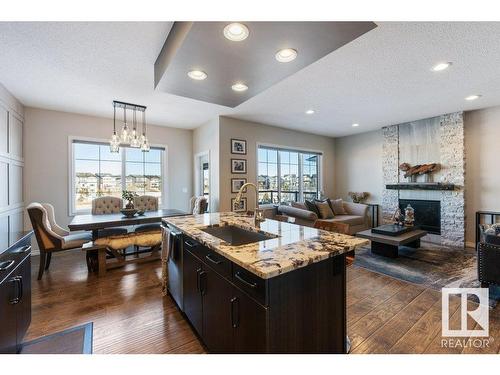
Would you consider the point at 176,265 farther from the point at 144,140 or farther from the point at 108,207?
the point at 108,207

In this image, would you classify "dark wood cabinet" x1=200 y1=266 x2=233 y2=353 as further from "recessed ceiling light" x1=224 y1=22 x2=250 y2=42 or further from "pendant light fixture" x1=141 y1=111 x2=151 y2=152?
"pendant light fixture" x1=141 y1=111 x2=151 y2=152

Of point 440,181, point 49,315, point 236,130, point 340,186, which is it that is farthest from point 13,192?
point 440,181

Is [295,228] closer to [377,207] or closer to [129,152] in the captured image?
[129,152]

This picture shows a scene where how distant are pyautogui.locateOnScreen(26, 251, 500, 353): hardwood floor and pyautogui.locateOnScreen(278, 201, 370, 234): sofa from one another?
1.56 m

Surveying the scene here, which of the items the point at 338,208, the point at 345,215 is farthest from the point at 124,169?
the point at 345,215

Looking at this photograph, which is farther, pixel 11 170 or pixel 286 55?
pixel 11 170

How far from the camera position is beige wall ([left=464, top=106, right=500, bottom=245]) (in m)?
4.11

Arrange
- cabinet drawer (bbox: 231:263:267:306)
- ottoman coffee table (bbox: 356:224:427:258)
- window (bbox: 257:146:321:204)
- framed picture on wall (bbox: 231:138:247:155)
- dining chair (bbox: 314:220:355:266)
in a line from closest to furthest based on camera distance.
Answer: cabinet drawer (bbox: 231:263:267:306), dining chair (bbox: 314:220:355:266), ottoman coffee table (bbox: 356:224:427:258), framed picture on wall (bbox: 231:138:247:155), window (bbox: 257:146:321:204)

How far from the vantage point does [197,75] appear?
2.06 meters

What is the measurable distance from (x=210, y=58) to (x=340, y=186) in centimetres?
601

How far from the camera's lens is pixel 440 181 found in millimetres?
4707

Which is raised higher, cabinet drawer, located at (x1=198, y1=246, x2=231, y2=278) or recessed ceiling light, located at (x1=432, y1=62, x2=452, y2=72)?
recessed ceiling light, located at (x1=432, y1=62, x2=452, y2=72)

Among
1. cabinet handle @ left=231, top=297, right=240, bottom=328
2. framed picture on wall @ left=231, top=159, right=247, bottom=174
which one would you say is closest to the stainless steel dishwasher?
cabinet handle @ left=231, top=297, right=240, bottom=328

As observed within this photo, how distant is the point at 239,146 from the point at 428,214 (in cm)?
450
